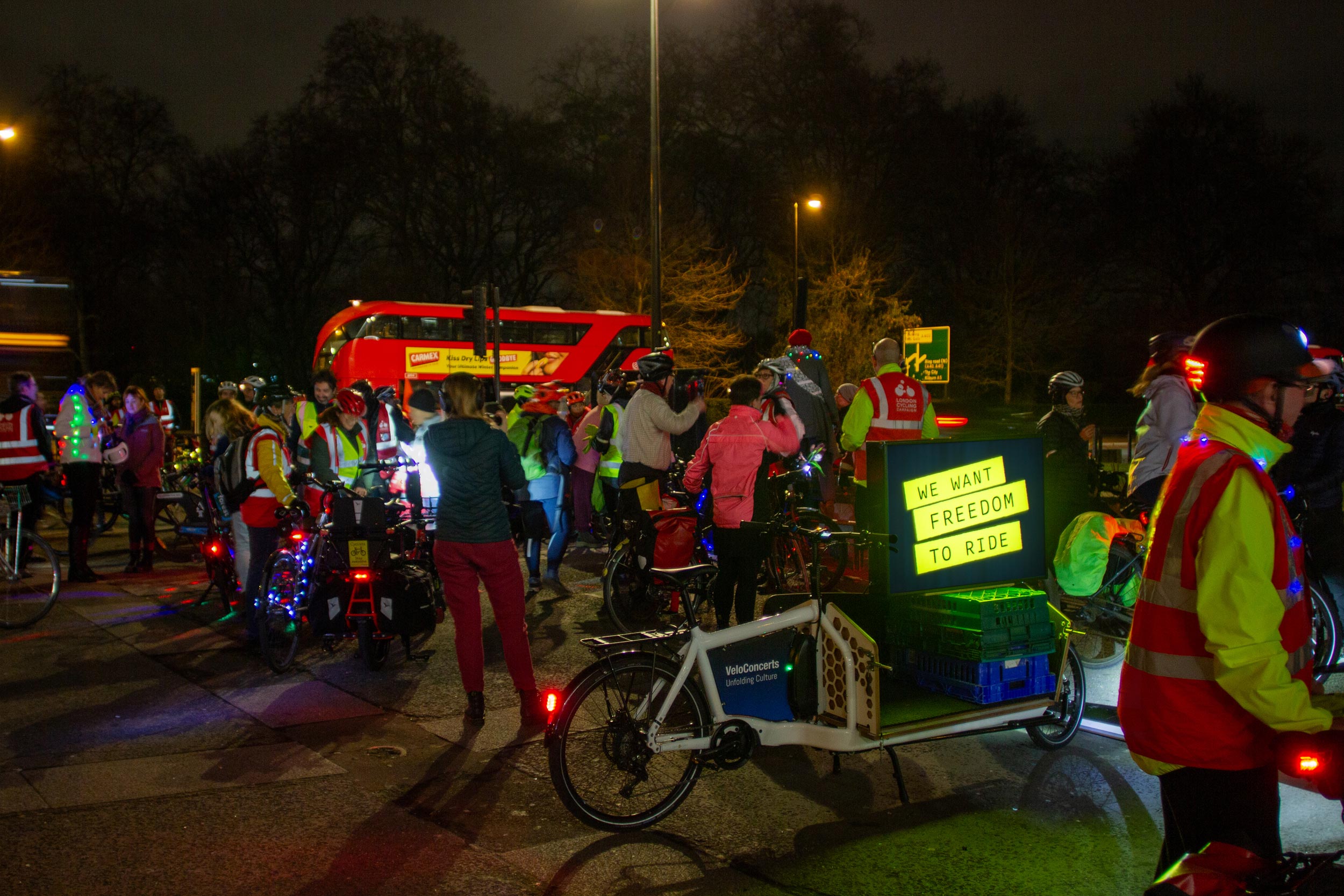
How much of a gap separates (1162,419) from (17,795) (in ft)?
22.0

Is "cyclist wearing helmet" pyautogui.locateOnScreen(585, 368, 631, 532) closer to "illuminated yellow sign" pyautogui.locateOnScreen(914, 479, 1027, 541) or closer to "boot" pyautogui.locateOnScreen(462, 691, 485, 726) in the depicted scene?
"boot" pyautogui.locateOnScreen(462, 691, 485, 726)

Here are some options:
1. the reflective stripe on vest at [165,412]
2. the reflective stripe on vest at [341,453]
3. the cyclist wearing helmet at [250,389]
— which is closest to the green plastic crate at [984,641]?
the reflective stripe on vest at [341,453]

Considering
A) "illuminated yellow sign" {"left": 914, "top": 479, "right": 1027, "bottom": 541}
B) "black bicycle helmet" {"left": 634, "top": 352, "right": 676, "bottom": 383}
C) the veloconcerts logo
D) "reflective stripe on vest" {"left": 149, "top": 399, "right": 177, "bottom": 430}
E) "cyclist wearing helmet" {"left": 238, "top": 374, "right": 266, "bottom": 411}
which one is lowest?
the veloconcerts logo

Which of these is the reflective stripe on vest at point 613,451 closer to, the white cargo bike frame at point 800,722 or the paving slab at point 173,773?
the paving slab at point 173,773

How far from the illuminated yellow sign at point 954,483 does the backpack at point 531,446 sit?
17.7 feet

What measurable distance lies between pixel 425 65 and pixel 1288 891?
41.2 metres

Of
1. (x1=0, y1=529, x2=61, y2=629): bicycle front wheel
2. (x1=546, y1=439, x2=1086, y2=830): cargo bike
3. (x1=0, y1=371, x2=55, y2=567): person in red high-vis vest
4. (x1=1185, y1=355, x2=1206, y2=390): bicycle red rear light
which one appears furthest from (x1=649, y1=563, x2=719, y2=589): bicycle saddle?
(x1=0, y1=371, x2=55, y2=567): person in red high-vis vest

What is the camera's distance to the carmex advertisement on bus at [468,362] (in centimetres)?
3375

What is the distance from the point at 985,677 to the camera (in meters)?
5.05

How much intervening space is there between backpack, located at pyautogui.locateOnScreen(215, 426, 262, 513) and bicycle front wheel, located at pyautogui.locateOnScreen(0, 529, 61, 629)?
1871mm

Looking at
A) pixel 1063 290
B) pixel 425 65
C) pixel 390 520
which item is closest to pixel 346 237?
pixel 425 65

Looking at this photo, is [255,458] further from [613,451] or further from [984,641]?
[984,641]

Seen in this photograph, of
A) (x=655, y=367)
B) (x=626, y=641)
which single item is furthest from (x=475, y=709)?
(x=655, y=367)

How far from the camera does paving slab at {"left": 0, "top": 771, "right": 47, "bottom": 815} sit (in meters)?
4.77
